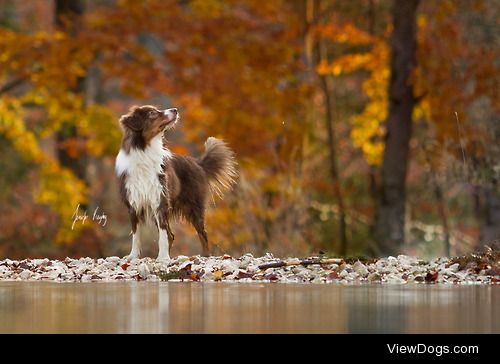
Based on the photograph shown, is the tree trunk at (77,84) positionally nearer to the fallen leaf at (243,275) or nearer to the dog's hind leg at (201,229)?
the dog's hind leg at (201,229)

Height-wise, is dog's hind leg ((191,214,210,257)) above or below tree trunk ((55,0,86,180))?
below

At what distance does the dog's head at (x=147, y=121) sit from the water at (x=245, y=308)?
238cm

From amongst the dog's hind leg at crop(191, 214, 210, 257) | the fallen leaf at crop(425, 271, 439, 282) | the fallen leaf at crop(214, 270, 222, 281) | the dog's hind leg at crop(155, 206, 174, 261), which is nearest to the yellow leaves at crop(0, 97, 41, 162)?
the dog's hind leg at crop(191, 214, 210, 257)

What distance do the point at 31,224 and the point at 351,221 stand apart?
6.96m

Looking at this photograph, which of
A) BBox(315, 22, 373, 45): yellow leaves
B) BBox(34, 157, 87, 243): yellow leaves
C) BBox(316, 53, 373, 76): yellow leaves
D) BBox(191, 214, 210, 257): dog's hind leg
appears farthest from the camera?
BBox(316, 53, 373, 76): yellow leaves

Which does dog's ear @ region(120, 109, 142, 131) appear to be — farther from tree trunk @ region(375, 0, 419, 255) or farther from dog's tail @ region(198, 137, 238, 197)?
tree trunk @ region(375, 0, 419, 255)

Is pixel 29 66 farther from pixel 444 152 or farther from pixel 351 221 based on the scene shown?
pixel 444 152

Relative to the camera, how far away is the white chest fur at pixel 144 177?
1152 centimetres

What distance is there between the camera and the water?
251 inches

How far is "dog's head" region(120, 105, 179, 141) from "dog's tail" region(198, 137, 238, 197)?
1330 millimetres

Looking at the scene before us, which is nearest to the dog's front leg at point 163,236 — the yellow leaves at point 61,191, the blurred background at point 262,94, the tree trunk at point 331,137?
the blurred background at point 262,94

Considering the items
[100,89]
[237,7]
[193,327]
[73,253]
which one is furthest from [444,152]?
[100,89]

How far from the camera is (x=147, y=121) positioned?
38.3 feet
